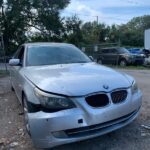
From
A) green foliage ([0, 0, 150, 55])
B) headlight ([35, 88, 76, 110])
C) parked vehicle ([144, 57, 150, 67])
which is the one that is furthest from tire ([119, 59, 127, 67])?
headlight ([35, 88, 76, 110])

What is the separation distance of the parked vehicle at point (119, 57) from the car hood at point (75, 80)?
17.3 m

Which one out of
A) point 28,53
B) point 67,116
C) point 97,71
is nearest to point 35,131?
point 67,116

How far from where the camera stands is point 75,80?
435 cm

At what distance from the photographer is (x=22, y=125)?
18.4 feet

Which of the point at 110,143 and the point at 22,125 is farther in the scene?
the point at 22,125

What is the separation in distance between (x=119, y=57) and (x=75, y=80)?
1883 cm

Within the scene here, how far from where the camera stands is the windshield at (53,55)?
5.91m

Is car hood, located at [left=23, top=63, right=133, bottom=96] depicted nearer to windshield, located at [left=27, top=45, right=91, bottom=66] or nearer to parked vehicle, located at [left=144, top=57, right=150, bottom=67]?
windshield, located at [left=27, top=45, right=91, bottom=66]

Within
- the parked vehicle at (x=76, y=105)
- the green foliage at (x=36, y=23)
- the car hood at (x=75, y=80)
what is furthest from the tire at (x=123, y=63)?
the parked vehicle at (x=76, y=105)

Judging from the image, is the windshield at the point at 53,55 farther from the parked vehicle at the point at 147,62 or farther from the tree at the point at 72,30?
the tree at the point at 72,30

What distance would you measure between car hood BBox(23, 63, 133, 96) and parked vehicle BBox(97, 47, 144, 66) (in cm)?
1728

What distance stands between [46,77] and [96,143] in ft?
4.17

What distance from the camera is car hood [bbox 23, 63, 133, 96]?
13.4 feet

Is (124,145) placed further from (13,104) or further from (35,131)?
(13,104)
